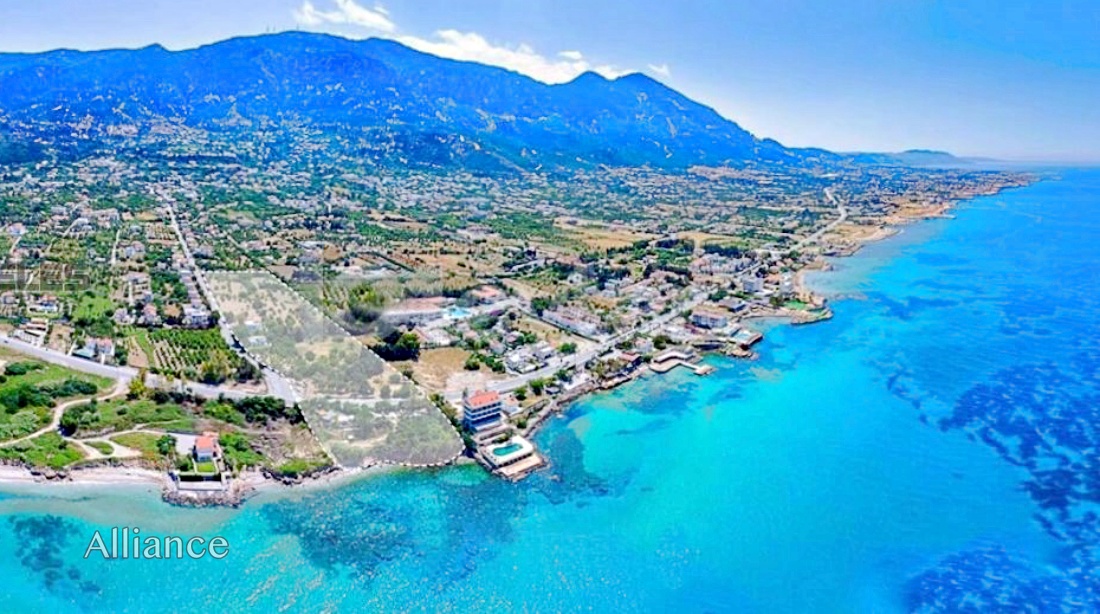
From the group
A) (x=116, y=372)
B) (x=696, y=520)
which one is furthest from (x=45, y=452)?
(x=696, y=520)

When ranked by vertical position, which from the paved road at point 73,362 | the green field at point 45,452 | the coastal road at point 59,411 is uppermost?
the paved road at point 73,362

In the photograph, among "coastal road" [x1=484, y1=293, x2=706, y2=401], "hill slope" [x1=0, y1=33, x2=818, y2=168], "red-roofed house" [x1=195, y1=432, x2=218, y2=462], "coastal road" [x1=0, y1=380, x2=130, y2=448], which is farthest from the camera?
"hill slope" [x1=0, y1=33, x2=818, y2=168]

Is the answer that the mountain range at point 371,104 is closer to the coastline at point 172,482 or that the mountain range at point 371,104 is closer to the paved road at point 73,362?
the paved road at point 73,362

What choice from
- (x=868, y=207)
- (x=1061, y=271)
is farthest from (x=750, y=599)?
(x=868, y=207)

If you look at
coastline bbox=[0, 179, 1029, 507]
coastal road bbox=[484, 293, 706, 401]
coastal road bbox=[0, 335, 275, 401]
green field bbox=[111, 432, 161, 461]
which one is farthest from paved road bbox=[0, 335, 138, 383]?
coastal road bbox=[484, 293, 706, 401]

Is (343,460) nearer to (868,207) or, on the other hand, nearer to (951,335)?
(951,335)

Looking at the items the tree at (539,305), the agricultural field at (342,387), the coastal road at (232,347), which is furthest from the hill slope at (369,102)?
the agricultural field at (342,387)

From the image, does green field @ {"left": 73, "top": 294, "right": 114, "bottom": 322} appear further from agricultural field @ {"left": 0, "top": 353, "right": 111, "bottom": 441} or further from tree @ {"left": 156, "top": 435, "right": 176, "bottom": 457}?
tree @ {"left": 156, "top": 435, "right": 176, "bottom": 457}
